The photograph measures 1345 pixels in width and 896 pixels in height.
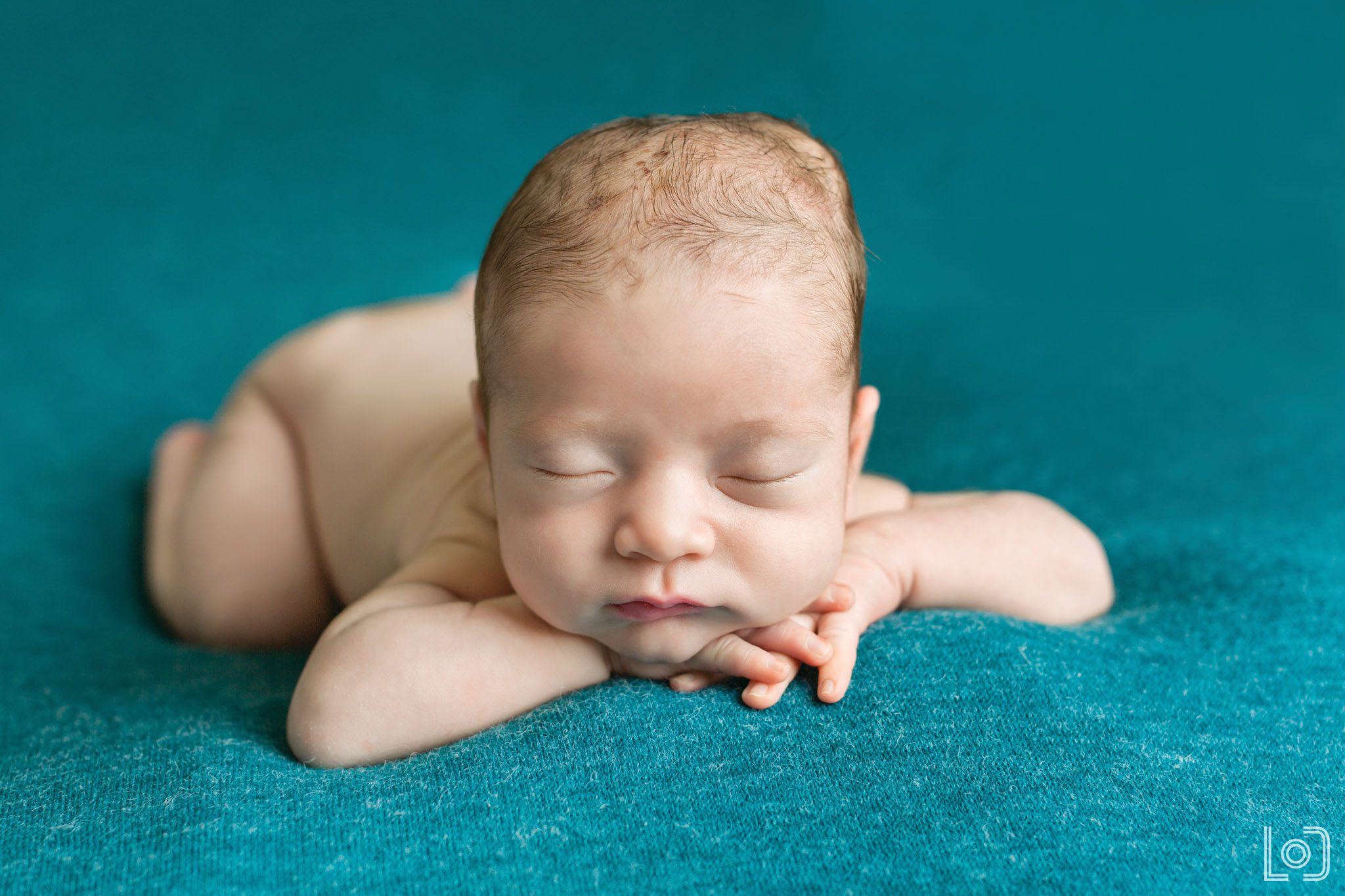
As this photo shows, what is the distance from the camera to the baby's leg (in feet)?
5.24

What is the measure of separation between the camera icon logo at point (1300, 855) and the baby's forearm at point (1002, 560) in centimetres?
38

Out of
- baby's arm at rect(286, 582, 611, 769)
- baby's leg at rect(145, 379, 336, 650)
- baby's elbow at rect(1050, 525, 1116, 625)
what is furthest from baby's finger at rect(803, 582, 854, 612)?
baby's leg at rect(145, 379, 336, 650)

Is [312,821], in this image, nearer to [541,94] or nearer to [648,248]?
[648,248]

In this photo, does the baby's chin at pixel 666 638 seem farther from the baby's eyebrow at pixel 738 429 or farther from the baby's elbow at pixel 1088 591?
the baby's elbow at pixel 1088 591

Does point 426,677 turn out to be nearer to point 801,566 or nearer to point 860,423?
point 801,566

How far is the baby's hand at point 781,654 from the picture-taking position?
105 centimetres

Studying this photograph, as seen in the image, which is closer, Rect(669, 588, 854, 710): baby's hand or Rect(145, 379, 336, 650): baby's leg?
Rect(669, 588, 854, 710): baby's hand

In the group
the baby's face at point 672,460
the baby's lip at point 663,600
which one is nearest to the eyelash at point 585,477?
the baby's face at point 672,460

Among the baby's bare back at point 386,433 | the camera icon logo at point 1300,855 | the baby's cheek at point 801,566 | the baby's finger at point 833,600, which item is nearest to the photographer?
the camera icon logo at point 1300,855

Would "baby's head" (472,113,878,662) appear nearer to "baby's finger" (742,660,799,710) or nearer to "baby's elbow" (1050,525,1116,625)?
"baby's finger" (742,660,799,710)

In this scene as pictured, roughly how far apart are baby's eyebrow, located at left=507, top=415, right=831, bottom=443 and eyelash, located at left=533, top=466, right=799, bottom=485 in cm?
3

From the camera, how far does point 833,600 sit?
1111mm

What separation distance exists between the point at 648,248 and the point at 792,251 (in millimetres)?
122

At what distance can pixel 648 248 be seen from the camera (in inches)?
37.6
